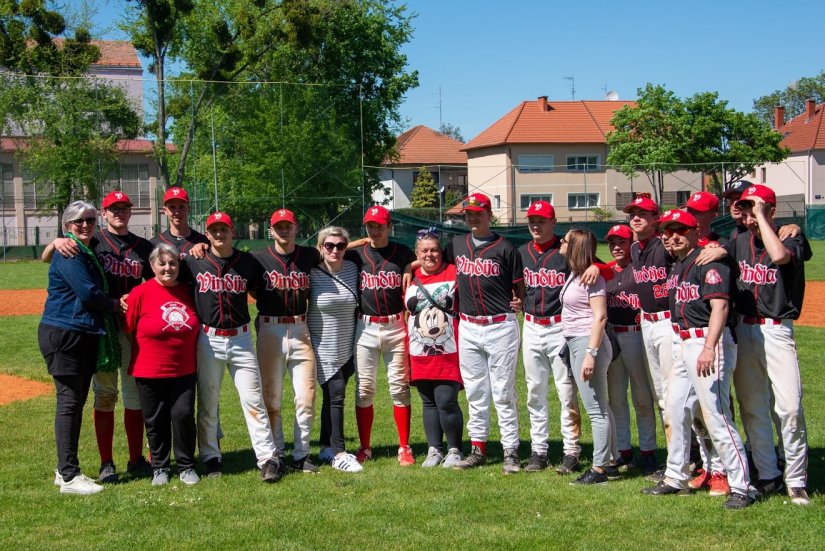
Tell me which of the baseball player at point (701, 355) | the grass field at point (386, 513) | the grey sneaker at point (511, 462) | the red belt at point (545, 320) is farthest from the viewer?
the grey sneaker at point (511, 462)

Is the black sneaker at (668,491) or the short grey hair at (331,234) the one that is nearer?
the black sneaker at (668,491)

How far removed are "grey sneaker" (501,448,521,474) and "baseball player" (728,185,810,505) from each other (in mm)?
1531

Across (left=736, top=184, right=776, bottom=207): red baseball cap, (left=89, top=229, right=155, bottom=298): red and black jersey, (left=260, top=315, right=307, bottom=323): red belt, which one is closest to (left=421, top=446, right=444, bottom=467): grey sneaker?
(left=260, top=315, right=307, bottom=323): red belt

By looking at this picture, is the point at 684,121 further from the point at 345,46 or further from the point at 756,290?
the point at 756,290

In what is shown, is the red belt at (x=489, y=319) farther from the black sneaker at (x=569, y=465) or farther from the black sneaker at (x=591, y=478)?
the black sneaker at (x=591, y=478)

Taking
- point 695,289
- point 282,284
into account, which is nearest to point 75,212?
point 282,284

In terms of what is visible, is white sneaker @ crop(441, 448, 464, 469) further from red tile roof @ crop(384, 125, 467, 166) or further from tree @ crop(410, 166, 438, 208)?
red tile roof @ crop(384, 125, 467, 166)

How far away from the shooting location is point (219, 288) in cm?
548

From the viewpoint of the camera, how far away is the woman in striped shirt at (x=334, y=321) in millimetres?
5852

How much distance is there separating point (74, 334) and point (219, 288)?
92 cm

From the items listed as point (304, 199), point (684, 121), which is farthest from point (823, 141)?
point (304, 199)

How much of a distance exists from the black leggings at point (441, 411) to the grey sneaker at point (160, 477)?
1.77 meters

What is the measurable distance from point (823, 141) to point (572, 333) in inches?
1889

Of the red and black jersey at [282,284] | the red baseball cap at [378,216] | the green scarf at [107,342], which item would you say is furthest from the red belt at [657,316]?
the green scarf at [107,342]
